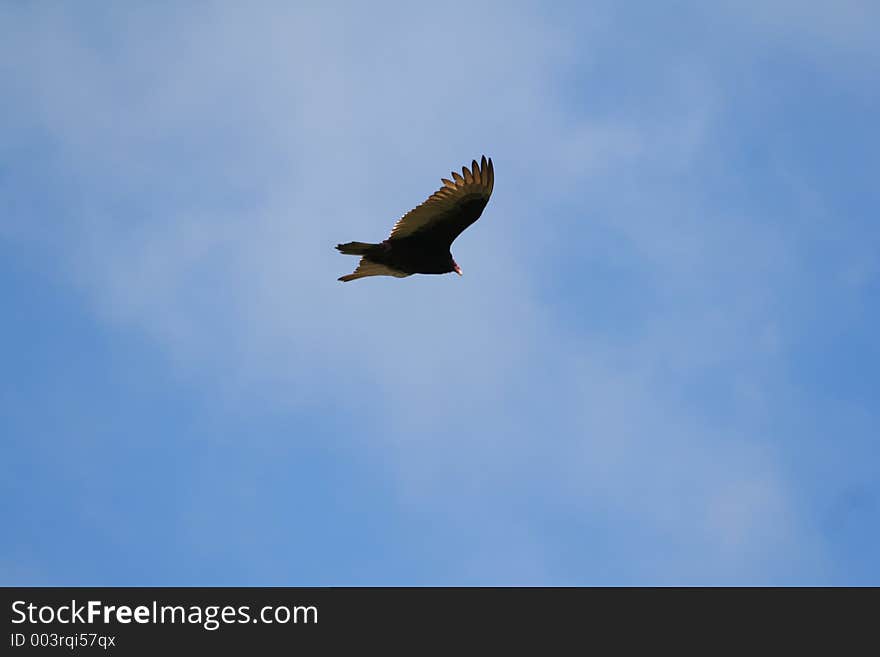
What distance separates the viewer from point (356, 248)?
31.1 meters

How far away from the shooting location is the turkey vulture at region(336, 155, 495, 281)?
30484 mm

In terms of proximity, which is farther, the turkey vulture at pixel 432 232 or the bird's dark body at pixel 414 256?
the bird's dark body at pixel 414 256

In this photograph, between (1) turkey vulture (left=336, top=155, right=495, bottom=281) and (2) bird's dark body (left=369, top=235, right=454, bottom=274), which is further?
(2) bird's dark body (left=369, top=235, right=454, bottom=274)

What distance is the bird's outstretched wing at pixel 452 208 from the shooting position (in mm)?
30406

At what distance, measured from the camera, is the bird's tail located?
101 feet

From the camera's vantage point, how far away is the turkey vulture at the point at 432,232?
30484 millimetres

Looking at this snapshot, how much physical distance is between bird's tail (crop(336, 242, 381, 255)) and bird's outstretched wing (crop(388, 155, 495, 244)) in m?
0.49

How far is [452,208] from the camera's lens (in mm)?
30891

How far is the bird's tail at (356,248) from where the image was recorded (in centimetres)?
3086

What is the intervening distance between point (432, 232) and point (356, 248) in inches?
66.5

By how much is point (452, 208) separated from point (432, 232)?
89 centimetres
